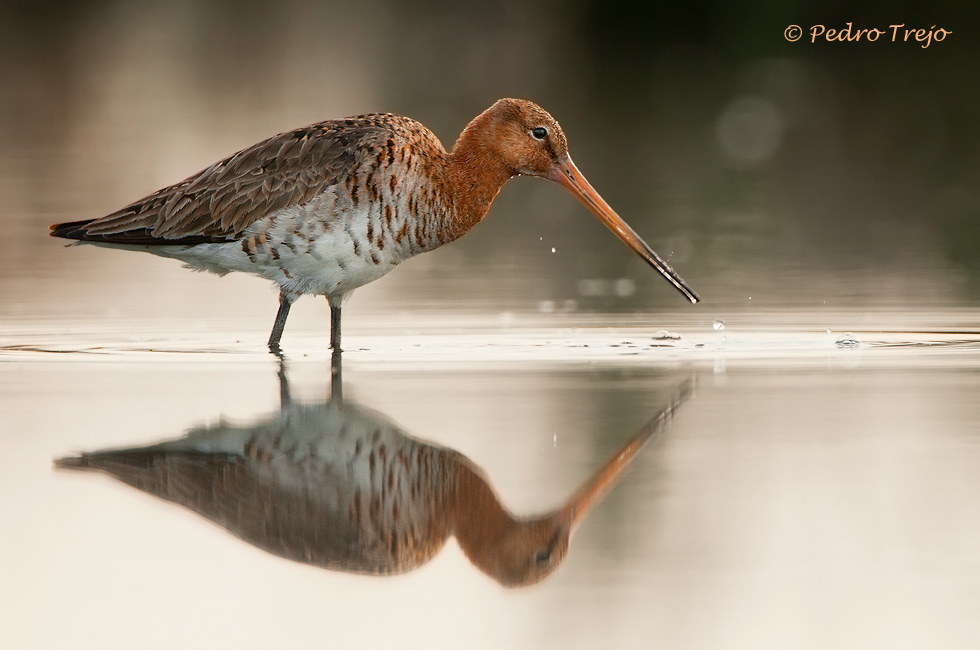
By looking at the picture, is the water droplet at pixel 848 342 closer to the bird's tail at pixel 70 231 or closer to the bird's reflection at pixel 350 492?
the bird's reflection at pixel 350 492

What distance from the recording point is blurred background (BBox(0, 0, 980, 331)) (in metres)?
8.90

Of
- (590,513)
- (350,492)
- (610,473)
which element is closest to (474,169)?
(610,473)

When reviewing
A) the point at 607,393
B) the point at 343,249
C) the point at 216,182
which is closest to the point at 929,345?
the point at 607,393

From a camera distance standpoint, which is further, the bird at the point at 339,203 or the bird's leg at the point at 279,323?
the bird's leg at the point at 279,323

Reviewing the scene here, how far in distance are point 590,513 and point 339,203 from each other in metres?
3.19

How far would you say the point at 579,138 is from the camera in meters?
15.6

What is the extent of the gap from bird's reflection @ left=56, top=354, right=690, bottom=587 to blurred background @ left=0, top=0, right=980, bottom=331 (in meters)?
3.19

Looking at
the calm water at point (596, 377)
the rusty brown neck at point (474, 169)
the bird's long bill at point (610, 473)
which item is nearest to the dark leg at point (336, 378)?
the calm water at point (596, 377)

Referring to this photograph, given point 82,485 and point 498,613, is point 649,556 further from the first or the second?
point 82,485

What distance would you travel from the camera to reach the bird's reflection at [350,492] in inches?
148

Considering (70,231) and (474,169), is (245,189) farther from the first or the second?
(474,169)

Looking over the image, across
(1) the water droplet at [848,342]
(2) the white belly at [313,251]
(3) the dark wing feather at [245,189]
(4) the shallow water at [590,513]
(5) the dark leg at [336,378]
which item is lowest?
(4) the shallow water at [590,513]

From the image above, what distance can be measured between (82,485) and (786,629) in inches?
85.6

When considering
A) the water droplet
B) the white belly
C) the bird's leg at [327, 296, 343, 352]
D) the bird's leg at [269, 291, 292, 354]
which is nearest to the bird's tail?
the white belly
